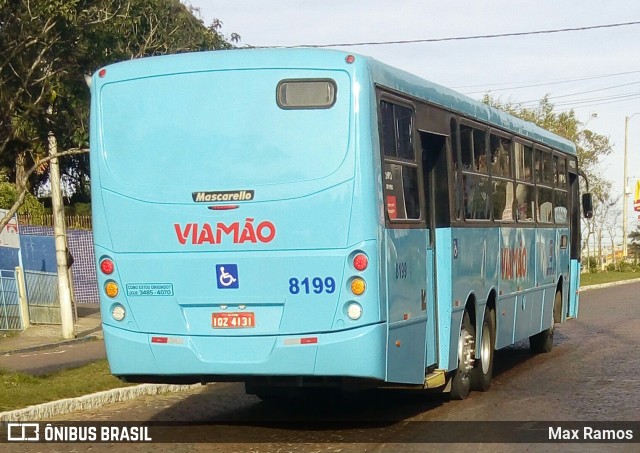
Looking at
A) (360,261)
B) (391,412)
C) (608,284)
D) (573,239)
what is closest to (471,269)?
(391,412)

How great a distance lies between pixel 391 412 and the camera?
11484mm

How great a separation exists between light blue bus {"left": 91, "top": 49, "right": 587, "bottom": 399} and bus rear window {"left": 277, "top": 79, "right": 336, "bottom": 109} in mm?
16

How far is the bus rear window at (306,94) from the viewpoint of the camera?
917 cm

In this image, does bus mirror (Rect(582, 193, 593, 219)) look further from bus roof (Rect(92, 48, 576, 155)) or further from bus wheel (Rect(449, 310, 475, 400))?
bus roof (Rect(92, 48, 576, 155))

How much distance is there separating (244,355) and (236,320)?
0.97 feet

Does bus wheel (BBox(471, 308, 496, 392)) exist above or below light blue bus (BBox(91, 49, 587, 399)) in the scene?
below

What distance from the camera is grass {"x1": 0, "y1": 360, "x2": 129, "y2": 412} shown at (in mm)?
11797

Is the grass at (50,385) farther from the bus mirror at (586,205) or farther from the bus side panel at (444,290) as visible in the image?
the bus mirror at (586,205)

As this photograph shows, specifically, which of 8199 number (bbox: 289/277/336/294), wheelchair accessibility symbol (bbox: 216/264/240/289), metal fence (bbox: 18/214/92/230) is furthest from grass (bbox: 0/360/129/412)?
metal fence (bbox: 18/214/92/230)

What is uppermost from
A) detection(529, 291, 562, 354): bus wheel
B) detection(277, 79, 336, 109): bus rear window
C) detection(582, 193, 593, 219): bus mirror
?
detection(277, 79, 336, 109): bus rear window

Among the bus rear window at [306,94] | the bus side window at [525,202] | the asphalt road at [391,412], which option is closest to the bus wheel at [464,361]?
the asphalt road at [391,412]

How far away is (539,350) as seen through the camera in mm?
17562

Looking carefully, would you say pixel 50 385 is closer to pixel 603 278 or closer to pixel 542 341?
pixel 542 341

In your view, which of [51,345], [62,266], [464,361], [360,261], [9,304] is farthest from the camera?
[9,304]
